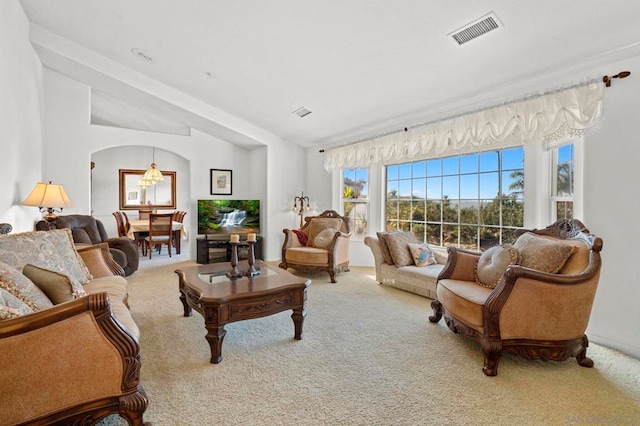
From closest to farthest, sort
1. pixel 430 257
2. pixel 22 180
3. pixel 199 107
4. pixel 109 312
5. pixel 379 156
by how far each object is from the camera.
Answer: pixel 109 312
pixel 22 180
pixel 430 257
pixel 379 156
pixel 199 107

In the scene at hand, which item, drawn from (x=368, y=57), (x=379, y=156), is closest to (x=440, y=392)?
(x=368, y=57)

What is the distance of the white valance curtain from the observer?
262cm

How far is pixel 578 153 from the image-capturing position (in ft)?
9.00

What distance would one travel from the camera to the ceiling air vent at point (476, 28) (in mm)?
2404

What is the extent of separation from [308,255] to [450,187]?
2132 mm

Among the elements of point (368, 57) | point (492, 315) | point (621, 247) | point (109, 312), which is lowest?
point (492, 315)

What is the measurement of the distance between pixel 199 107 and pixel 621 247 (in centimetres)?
535

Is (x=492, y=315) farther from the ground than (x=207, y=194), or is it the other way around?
(x=207, y=194)

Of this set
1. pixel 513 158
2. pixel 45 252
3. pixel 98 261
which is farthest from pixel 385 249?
pixel 45 252

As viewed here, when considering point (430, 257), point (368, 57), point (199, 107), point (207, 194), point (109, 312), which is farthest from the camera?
point (207, 194)

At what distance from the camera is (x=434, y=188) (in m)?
4.46

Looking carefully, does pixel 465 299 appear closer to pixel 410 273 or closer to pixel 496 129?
pixel 410 273

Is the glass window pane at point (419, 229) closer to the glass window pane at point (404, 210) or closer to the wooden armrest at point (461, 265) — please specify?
the glass window pane at point (404, 210)

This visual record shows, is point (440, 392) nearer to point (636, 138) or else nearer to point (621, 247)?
point (621, 247)
